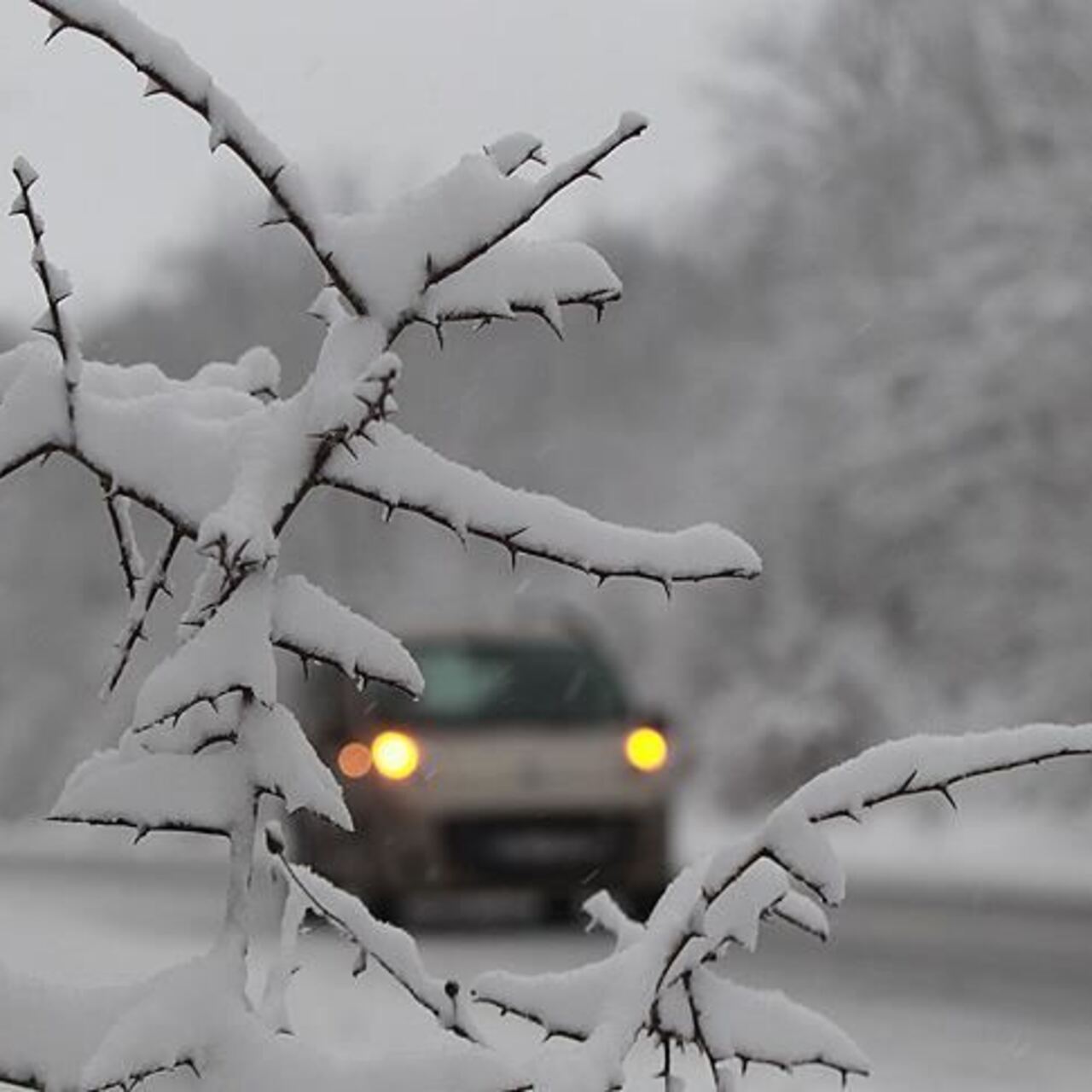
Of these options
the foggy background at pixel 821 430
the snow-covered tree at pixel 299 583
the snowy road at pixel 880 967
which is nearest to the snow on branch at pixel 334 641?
the snow-covered tree at pixel 299 583

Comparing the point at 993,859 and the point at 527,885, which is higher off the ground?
the point at 993,859

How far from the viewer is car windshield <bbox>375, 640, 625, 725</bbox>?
14.6m

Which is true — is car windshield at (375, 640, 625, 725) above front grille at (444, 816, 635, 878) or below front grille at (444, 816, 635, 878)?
above

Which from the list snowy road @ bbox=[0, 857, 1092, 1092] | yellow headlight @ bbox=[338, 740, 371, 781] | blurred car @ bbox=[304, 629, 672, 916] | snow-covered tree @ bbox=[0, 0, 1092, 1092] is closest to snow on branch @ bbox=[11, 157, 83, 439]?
snow-covered tree @ bbox=[0, 0, 1092, 1092]

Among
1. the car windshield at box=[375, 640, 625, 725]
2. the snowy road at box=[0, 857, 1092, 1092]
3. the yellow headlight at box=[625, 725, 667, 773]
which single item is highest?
the car windshield at box=[375, 640, 625, 725]

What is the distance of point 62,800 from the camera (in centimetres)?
145

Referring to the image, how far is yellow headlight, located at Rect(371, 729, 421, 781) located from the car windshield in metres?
0.13

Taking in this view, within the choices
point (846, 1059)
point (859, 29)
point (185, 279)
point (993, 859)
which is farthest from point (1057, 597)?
point (185, 279)

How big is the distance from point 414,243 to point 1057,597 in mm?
24408

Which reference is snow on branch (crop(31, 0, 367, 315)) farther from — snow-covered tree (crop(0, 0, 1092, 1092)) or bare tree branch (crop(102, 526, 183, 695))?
bare tree branch (crop(102, 526, 183, 695))

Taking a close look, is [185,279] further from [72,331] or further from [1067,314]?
[72,331]

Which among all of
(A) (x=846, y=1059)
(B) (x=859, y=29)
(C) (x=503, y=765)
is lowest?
(A) (x=846, y=1059)

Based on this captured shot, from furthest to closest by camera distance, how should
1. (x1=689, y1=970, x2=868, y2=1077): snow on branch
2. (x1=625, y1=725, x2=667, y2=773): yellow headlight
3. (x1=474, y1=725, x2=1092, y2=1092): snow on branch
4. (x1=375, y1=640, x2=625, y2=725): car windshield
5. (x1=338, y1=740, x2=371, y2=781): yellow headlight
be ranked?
(x1=375, y1=640, x2=625, y2=725): car windshield, (x1=625, y1=725, x2=667, y2=773): yellow headlight, (x1=338, y1=740, x2=371, y2=781): yellow headlight, (x1=689, y1=970, x2=868, y2=1077): snow on branch, (x1=474, y1=725, x2=1092, y2=1092): snow on branch

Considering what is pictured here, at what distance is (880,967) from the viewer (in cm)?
1290
